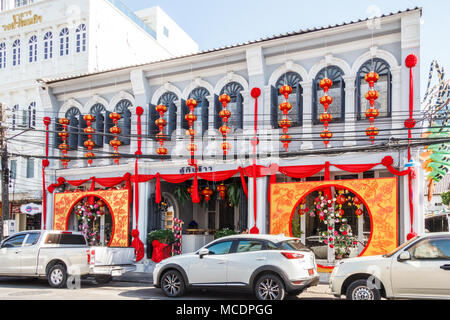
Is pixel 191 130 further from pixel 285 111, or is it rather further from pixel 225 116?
pixel 285 111

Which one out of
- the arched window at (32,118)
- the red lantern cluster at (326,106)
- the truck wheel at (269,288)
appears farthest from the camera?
the arched window at (32,118)

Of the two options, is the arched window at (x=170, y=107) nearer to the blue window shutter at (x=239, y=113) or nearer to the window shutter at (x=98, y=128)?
the blue window shutter at (x=239, y=113)

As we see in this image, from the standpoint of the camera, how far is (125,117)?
19.6 m

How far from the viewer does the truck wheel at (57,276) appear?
13172 mm

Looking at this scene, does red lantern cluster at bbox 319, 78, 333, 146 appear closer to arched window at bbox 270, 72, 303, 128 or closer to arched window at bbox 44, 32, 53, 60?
arched window at bbox 270, 72, 303, 128

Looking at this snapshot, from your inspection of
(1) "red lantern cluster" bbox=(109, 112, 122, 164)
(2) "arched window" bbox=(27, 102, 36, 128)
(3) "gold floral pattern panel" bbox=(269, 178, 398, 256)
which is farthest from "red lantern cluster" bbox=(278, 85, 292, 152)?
(2) "arched window" bbox=(27, 102, 36, 128)

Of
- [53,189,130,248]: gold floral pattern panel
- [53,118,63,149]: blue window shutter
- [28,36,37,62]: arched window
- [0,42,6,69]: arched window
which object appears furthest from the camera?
[0,42,6,69]: arched window

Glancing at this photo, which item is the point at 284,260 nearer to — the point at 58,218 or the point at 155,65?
the point at 155,65

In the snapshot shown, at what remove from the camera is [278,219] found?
51.0 feet

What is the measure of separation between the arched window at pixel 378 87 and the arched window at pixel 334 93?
0.57 metres

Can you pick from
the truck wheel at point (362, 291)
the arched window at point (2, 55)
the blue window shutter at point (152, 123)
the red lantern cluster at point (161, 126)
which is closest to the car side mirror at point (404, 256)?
the truck wheel at point (362, 291)

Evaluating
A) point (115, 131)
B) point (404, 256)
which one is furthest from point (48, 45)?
point (404, 256)

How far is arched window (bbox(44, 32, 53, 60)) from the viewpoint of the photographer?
26.6m

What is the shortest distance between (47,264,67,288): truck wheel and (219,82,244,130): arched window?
7.82 meters
